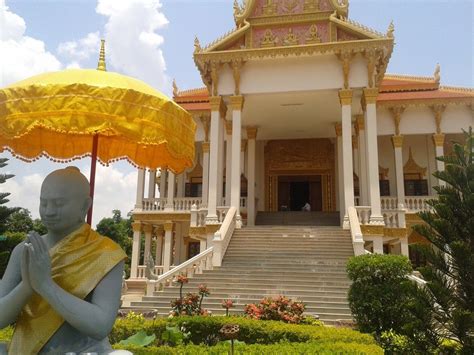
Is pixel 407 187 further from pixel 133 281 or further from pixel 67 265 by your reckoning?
pixel 67 265

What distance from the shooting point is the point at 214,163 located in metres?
14.3

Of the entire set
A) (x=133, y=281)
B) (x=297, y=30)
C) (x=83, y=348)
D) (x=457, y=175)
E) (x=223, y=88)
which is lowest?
(x=133, y=281)

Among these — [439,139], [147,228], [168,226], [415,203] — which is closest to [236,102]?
[168,226]

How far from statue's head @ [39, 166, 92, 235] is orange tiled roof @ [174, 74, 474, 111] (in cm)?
1616

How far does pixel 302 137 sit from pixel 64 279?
18.2 m

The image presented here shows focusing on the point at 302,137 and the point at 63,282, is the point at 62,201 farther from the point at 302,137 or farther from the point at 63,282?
the point at 302,137

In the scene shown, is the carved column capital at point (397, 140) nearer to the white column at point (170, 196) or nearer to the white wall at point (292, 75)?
the white wall at point (292, 75)

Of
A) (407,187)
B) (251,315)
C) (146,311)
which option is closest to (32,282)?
(251,315)

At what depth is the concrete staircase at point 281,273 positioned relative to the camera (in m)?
9.26

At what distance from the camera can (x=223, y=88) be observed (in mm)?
14891

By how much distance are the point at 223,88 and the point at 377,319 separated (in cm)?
1005

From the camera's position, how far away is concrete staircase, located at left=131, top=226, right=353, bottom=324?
30.4ft

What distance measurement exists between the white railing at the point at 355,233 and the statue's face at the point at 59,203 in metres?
9.39

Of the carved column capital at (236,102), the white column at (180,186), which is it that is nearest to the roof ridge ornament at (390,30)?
the carved column capital at (236,102)
